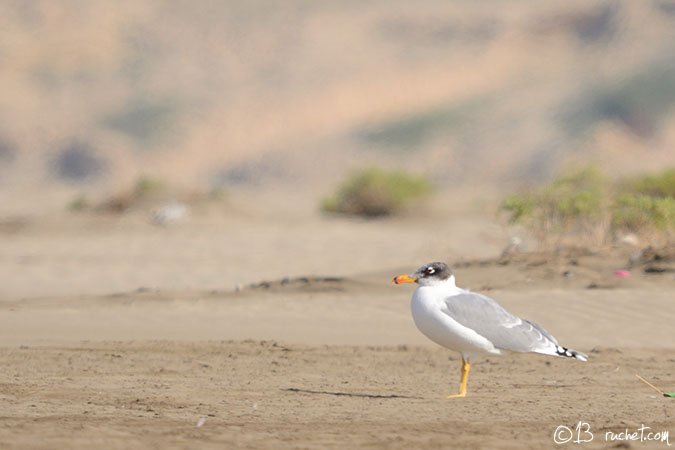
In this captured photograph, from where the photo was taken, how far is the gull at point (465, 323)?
30.4ft

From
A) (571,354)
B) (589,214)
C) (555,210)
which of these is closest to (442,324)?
(571,354)

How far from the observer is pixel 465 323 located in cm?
925

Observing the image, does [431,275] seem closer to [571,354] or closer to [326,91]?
[571,354]

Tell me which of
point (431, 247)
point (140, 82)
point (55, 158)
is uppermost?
point (140, 82)

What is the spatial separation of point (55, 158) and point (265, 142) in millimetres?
11818

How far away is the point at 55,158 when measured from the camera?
247 feet

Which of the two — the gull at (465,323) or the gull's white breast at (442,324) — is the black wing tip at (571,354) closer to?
the gull at (465,323)

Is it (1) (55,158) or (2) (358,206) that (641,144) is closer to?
(1) (55,158)

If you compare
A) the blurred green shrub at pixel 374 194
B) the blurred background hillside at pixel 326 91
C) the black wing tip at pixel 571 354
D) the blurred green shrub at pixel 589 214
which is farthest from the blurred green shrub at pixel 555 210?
the blurred background hillside at pixel 326 91

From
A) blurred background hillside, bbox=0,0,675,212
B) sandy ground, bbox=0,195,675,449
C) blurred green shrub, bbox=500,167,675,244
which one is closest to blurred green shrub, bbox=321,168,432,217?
sandy ground, bbox=0,195,675,449

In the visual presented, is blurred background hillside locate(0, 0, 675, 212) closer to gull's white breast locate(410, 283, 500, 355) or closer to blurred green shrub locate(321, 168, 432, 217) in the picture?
blurred green shrub locate(321, 168, 432, 217)

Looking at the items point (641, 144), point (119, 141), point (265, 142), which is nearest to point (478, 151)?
point (641, 144)

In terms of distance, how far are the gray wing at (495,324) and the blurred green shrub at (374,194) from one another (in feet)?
72.1

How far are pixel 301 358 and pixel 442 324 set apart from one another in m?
2.47
